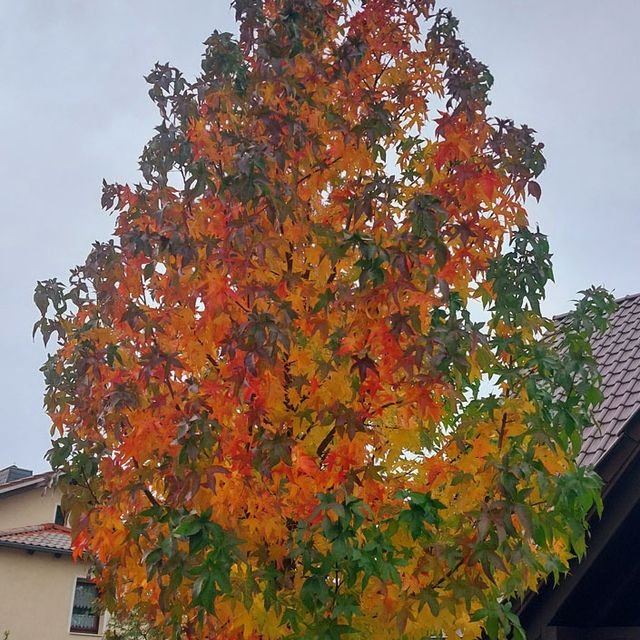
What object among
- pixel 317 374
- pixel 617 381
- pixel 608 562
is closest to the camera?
pixel 317 374

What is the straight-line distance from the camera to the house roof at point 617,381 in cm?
617

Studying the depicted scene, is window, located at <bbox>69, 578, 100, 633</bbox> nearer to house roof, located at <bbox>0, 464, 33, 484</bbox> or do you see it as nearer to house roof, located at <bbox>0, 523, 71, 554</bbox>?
house roof, located at <bbox>0, 523, 71, 554</bbox>

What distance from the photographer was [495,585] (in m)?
3.96

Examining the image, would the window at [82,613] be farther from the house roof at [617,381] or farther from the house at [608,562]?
the house at [608,562]

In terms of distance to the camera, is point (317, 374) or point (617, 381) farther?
point (617, 381)

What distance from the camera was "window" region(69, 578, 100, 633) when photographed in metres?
22.9

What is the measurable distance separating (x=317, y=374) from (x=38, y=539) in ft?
70.3

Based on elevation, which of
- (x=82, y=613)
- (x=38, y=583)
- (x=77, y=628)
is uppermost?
(x=38, y=583)

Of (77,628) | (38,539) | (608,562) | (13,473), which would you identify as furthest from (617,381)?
(13,473)

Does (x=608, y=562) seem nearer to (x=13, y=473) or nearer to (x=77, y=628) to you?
(x=77, y=628)

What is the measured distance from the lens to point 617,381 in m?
7.13

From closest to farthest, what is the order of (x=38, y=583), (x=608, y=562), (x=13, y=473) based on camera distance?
(x=608, y=562), (x=38, y=583), (x=13, y=473)

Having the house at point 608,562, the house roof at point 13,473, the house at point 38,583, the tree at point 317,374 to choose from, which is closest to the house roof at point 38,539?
the house at point 38,583

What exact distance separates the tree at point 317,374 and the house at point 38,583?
19.1 meters
